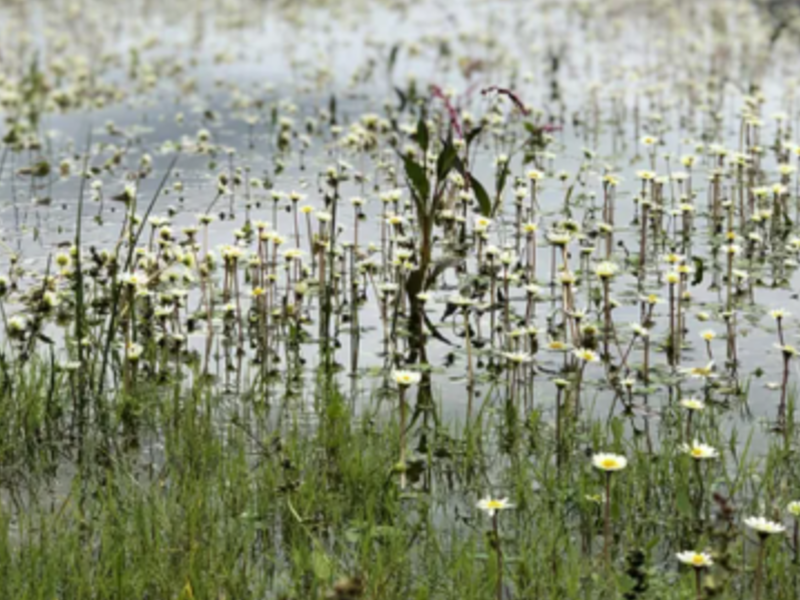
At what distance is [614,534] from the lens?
359cm

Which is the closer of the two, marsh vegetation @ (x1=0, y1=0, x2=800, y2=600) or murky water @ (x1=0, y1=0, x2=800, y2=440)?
marsh vegetation @ (x1=0, y1=0, x2=800, y2=600)

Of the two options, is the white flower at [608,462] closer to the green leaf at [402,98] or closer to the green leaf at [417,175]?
the green leaf at [417,175]

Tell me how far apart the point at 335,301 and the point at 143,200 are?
7.90ft

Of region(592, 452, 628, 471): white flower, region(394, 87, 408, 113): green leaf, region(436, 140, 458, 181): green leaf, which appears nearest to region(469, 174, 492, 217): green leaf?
region(436, 140, 458, 181): green leaf

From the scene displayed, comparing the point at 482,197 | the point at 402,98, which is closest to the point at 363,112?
the point at 402,98

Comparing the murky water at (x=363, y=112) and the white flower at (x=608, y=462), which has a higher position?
the murky water at (x=363, y=112)

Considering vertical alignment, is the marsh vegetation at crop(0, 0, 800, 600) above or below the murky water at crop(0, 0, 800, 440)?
below

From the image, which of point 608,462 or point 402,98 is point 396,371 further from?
point 402,98

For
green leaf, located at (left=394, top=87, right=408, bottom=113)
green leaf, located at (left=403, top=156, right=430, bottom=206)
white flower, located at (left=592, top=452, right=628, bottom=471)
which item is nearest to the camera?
white flower, located at (left=592, top=452, right=628, bottom=471)

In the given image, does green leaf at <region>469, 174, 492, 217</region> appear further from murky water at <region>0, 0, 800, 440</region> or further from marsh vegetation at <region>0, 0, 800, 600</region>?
murky water at <region>0, 0, 800, 440</region>

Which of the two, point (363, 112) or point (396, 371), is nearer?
point (396, 371)

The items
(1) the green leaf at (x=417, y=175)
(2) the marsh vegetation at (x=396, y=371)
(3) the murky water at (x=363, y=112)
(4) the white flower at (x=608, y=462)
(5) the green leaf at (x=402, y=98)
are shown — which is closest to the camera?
(4) the white flower at (x=608, y=462)

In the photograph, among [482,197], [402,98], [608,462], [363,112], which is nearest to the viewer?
[608,462]

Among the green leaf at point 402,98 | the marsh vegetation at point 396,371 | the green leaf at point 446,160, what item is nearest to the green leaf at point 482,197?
the marsh vegetation at point 396,371
